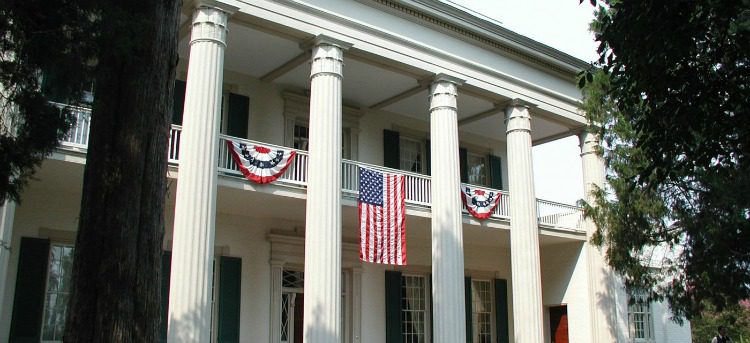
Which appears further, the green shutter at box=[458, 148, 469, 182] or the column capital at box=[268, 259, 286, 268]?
the green shutter at box=[458, 148, 469, 182]

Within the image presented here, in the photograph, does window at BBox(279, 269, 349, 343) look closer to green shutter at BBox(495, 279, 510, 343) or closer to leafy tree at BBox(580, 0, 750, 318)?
green shutter at BBox(495, 279, 510, 343)

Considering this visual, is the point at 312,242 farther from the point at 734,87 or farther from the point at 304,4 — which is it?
the point at 734,87

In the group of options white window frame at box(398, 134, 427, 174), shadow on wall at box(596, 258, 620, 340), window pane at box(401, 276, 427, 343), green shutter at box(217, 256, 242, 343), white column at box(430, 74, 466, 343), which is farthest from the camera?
white window frame at box(398, 134, 427, 174)

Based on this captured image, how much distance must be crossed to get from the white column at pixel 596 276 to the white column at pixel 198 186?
10.6 metres

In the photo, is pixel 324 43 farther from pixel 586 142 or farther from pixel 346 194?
pixel 586 142

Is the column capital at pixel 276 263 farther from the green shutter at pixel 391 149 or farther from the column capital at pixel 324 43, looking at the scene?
the column capital at pixel 324 43

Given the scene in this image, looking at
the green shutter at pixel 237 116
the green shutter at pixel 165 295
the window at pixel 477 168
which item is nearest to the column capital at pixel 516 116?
the window at pixel 477 168

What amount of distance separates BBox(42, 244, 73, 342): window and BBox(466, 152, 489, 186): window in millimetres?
11673

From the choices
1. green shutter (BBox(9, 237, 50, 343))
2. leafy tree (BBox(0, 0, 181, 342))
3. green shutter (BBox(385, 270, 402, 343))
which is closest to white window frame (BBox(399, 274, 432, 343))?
green shutter (BBox(385, 270, 402, 343))

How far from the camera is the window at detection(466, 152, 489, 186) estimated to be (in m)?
21.2

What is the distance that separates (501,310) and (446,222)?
20.2ft

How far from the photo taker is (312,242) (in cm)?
1312

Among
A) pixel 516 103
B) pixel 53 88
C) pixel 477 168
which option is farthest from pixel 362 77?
pixel 53 88

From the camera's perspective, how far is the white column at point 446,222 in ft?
49.6
